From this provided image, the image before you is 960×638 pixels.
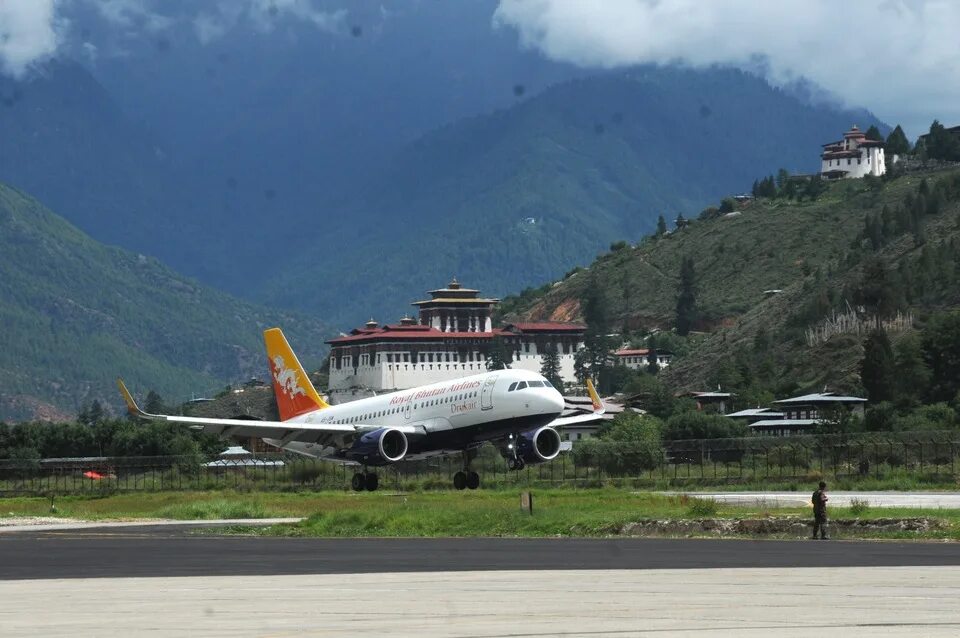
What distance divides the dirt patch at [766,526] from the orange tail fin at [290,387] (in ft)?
144

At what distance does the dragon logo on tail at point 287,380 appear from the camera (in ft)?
286

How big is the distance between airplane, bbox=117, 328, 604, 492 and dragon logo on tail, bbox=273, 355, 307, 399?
224 inches

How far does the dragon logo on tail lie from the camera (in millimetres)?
→ 87062

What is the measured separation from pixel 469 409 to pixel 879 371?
78376 millimetres

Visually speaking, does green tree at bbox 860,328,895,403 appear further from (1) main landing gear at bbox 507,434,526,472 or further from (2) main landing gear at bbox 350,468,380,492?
(1) main landing gear at bbox 507,434,526,472

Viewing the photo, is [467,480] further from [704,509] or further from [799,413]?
[799,413]

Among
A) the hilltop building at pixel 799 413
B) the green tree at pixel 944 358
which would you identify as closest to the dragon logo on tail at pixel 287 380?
the hilltop building at pixel 799 413

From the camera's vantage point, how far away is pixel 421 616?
23234 millimetres

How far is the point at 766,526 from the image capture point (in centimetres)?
4244

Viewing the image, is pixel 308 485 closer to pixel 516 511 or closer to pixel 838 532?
pixel 516 511

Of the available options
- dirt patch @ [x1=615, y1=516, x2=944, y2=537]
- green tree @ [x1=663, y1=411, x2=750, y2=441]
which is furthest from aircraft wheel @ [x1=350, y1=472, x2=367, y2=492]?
green tree @ [x1=663, y1=411, x2=750, y2=441]

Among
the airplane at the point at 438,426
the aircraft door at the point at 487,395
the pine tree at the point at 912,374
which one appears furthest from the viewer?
the pine tree at the point at 912,374

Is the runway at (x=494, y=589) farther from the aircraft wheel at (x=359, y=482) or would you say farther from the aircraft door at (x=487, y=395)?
the aircraft wheel at (x=359, y=482)

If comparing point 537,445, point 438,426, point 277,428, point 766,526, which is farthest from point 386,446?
point 766,526
